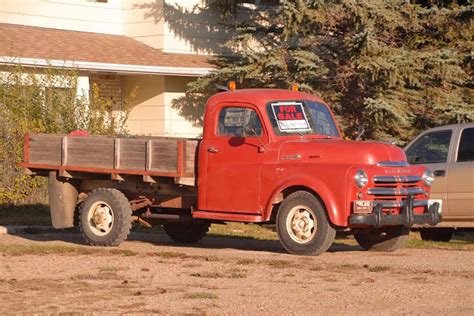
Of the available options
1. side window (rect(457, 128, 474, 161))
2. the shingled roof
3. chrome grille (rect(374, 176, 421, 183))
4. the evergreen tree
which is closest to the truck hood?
chrome grille (rect(374, 176, 421, 183))

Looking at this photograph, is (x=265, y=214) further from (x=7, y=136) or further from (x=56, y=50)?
(x=56, y=50)

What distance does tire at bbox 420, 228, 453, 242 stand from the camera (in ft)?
56.0

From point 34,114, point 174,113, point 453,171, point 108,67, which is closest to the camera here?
point 453,171

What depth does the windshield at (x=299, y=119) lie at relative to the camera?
1423 cm

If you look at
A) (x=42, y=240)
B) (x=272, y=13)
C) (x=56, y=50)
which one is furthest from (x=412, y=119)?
(x=42, y=240)

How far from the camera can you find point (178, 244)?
16125 millimetres

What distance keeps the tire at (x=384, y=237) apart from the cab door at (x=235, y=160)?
166 centimetres

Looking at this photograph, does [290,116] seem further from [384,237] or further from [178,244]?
[178,244]

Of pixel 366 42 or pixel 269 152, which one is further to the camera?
pixel 366 42

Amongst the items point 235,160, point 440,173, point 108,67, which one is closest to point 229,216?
point 235,160

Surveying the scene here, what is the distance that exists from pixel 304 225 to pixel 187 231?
10.4 feet

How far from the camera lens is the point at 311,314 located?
934cm

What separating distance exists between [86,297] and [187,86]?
51.7 ft

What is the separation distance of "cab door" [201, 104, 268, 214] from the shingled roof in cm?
871
